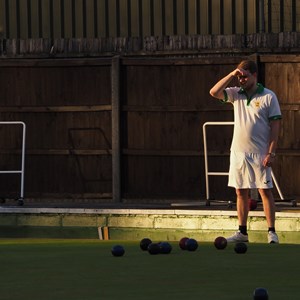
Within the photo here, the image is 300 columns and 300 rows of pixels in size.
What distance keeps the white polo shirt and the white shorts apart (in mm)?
64

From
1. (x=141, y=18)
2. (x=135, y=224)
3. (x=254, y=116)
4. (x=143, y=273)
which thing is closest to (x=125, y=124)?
(x=135, y=224)

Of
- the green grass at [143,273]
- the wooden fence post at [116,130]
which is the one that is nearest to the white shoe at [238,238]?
the green grass at [143,273]

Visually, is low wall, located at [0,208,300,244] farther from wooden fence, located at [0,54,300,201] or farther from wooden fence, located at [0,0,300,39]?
wooden fence, located at [0,0,300,39]

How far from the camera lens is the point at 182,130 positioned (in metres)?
19.1

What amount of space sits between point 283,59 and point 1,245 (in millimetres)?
5869

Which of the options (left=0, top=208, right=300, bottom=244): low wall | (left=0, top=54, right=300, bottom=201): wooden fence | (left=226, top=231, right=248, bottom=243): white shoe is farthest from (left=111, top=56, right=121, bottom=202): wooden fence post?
(left=226, top=231, right=248, bottom=243): white shoe

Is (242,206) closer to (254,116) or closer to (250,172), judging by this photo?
(250,172)

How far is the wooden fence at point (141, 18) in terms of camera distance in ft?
71.5

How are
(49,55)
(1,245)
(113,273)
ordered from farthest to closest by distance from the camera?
(49,55), (1,245), (113,273)

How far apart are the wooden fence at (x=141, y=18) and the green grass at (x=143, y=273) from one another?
29.0 feet

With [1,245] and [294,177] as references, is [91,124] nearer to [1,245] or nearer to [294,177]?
[294,177]

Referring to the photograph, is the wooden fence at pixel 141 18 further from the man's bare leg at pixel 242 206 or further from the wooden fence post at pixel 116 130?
the man's bare leg at pixel 242 206

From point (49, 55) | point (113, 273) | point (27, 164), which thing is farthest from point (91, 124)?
point (113, 273)

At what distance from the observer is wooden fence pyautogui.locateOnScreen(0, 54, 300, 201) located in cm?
1877
